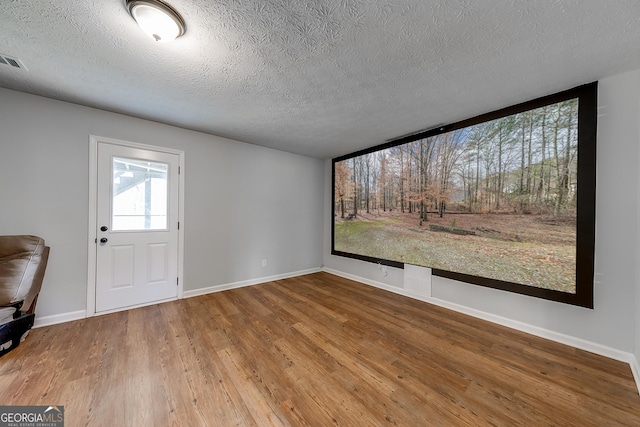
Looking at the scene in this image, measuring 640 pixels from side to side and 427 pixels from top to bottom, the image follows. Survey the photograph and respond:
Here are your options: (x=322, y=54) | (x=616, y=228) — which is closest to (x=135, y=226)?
(x=322, y=54)

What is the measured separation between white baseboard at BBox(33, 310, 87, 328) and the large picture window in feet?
12.9

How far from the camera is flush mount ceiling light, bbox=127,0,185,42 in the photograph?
1.27 metres

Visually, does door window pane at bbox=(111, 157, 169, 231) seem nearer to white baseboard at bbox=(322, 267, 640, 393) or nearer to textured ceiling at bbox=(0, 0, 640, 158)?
textured ceiling at bbox=(0, 0, 640, 158)

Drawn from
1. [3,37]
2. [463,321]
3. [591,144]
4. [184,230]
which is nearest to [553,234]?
[591,144]

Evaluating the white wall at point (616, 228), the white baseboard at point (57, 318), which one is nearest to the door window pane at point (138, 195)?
the white baseboard at point (57, 318)

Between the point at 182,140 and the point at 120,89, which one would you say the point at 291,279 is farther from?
the point at 120,89

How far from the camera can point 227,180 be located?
12.0 feet

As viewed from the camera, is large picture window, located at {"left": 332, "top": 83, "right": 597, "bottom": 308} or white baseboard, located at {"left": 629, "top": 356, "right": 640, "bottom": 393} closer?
white baseboard, located at {"left": 629, "top": 356, "right": 640, "bottom": 393}

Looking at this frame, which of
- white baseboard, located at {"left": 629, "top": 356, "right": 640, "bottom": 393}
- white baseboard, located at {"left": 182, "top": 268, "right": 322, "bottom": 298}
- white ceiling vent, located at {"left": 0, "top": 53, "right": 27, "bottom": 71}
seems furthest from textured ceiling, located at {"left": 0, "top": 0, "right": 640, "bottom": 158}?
white baseboard, located at {"left": 182, "top": 268, "right": 322, "bottom": 298}

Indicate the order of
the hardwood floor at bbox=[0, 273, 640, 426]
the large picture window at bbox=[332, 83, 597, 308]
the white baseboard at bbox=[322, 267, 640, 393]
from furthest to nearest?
the large picture window at bbox=[332, 83, 597, 308] < the white baseboard at bbox=[322, 267, 640, 393] < the hardwood floor at bbox=[0, 273, 640, 426]

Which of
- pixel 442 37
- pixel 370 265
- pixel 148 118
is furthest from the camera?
pixel 370 265

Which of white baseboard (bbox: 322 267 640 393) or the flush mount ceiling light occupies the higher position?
the flush mount ceiling light

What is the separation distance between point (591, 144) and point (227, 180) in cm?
427

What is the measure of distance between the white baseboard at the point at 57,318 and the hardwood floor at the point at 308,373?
12 cm
